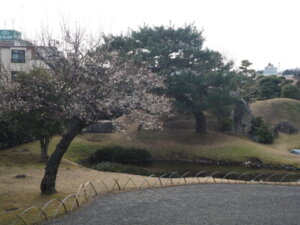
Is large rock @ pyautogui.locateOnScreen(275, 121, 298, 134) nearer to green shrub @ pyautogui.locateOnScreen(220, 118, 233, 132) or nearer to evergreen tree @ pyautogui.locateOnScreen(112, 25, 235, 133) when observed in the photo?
green shrub @ pyautogui.locateOnScreen(220, 118, 233, 132)

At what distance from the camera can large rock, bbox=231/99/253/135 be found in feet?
129

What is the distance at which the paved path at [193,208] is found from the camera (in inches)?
436

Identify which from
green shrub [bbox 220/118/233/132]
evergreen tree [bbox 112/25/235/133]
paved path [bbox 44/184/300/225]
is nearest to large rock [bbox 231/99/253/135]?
green shrub [bbox 220/118/233/132]

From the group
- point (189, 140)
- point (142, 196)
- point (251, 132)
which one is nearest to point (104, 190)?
point (142, 196)

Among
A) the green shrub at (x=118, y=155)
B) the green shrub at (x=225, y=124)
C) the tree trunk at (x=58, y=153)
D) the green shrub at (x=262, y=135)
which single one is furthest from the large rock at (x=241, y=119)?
the tree trunk at (x=58, y=153)

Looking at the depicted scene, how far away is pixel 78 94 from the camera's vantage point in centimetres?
1293

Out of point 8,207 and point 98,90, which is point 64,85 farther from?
point 8,207

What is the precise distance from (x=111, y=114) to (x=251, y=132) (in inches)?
1152

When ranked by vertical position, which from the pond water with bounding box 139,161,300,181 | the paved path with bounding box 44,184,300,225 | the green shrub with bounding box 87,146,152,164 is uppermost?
the paved path with bounding box 44,184,300,225

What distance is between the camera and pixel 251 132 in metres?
39.0

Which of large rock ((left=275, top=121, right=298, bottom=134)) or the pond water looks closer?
the pond water

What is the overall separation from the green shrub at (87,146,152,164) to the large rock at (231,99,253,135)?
44.6 ft

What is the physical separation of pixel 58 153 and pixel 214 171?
1723 cm

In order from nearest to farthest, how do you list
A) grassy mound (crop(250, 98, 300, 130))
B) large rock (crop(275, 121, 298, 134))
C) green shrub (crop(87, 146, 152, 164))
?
green shrub (crop(87, 146, 152, 164)) → large rock (crop(275, 121, 298, 134)) → grassy mound (crop(250, 98, 300, 130))
